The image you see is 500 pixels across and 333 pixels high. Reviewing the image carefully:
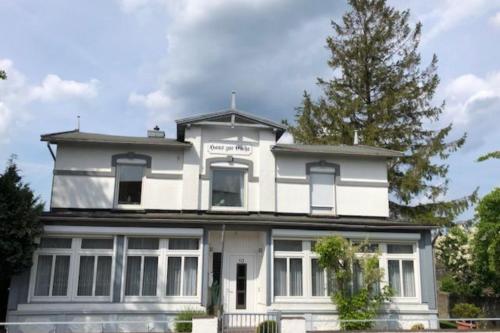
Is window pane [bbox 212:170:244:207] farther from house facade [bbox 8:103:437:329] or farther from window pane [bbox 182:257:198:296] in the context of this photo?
window pane [bbox 182:257:198:296]

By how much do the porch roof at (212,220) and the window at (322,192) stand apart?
682 millimetres

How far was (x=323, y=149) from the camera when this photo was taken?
59.8ft

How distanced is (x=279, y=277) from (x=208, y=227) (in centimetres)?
299

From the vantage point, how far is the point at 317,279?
15648 mm

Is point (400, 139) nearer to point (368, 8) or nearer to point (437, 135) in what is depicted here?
point (437, 135)

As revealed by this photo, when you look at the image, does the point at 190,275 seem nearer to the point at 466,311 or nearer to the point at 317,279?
the point at 317,279

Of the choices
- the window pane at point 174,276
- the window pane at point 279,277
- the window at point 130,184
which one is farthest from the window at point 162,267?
the window pane at point 279,277

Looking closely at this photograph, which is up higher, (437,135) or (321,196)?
(437,135)

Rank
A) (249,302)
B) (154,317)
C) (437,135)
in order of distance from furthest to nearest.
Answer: (437,135), (249,302), (154,317)

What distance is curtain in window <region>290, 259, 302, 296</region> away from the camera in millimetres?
15429

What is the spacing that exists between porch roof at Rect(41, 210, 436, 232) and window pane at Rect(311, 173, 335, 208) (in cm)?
84

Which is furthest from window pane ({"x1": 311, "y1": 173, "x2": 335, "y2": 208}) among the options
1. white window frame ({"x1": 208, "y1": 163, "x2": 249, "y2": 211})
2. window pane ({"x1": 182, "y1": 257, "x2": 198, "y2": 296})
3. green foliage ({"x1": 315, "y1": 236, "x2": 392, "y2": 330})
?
window pane ({"x1": 182, "y1": 257, "x2": 198, "y2": 296})

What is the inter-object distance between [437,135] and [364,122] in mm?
4053

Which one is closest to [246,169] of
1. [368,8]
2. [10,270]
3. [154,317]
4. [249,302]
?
[249,302]
